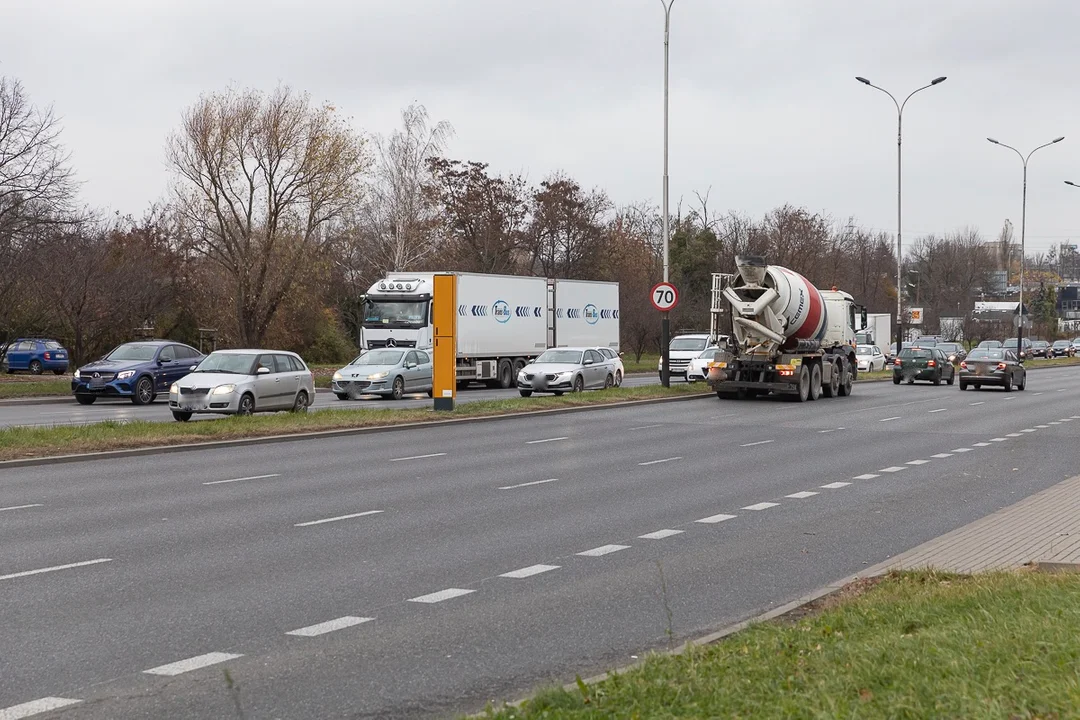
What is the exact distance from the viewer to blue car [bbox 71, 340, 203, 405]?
103ft

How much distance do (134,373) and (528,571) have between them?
80.4 ft

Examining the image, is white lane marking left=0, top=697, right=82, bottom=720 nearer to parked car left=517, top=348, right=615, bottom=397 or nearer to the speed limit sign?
the speed limit sign

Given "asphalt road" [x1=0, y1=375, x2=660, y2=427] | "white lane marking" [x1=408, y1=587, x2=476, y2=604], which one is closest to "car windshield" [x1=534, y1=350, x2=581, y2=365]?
"asphalt road" [x1=0, y1=375, x2=660, y2=427]

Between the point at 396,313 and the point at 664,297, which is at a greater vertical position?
the point at 664,297

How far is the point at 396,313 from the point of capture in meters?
40.9

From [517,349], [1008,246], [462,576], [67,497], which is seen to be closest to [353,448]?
[67,497]

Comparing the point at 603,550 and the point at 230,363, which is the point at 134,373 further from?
the point at 603,550

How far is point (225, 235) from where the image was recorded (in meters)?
47.5

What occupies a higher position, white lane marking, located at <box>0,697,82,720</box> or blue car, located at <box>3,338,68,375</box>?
Answer: blue car, located at <box>3,338,68,375</box>

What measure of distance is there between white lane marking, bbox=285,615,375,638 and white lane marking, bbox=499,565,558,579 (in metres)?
1.78

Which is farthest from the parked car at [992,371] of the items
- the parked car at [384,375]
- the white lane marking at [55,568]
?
the white lane marking at [55,568]

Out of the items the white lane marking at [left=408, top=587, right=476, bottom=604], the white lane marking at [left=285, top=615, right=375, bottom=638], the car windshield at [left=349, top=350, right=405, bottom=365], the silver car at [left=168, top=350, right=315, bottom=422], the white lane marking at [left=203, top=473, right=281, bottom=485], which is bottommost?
the white lane marking at [left=408, top=587, right=476, bottom=604]

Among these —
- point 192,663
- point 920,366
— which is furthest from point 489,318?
point 192,663

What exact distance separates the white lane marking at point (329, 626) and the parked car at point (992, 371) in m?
38.9
